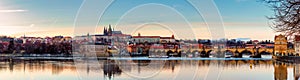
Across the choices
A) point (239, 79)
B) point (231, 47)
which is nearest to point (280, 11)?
point (239, 79)

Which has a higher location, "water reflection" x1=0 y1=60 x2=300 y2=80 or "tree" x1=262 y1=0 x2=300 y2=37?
"tree" x1=262 y1=0 x2=300 y2=37

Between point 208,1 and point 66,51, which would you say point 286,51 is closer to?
point 66,51

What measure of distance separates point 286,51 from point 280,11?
195ft

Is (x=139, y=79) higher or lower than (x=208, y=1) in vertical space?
lower

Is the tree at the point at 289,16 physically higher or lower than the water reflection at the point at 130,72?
higher

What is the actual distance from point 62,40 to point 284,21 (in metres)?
56.1

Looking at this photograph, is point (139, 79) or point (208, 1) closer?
point (208, 1)

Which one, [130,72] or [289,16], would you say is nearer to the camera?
[289,16]

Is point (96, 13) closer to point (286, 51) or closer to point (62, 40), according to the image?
point (62, 40)

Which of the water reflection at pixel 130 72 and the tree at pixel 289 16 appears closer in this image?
the tree at pixel 289 16

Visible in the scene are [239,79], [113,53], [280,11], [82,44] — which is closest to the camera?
[280,11]

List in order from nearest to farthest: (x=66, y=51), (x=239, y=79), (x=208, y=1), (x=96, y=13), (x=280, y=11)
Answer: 1. (x=280, y=11)
2. (x=208, y=1)
3. (x=96, y=13)
4. (x=239, y=79)
5. (x=66, y=51)

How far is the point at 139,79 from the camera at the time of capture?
1889 cm

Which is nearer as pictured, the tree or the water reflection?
the tree
